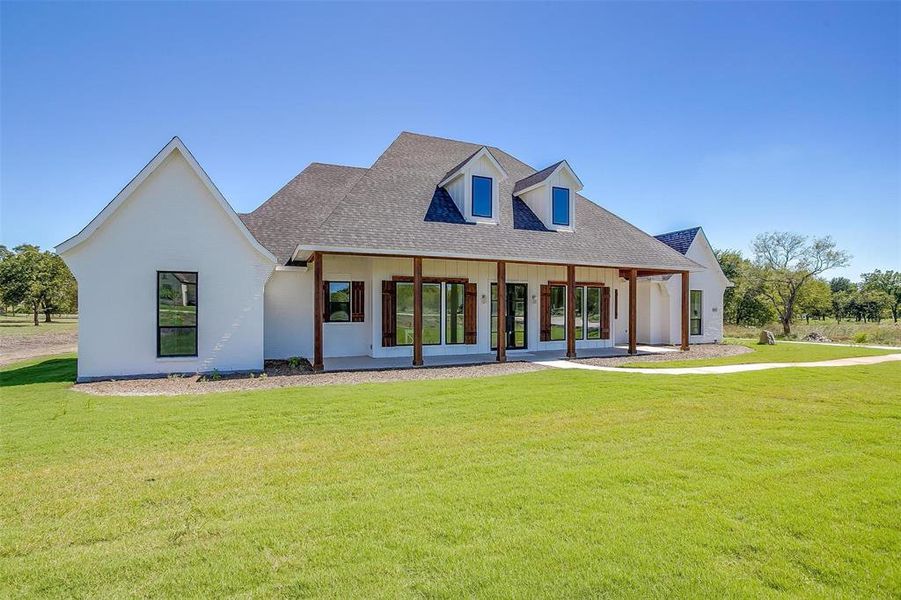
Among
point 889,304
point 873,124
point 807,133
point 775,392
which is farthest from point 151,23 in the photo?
A: point 889,304

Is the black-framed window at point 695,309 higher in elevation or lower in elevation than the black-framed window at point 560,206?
lower

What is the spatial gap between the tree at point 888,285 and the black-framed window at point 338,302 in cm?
7293

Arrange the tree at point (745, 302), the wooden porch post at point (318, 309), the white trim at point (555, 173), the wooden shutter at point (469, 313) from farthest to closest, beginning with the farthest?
the tree at point (745, 302)
the white trim at point (555, 173)
the wooden shutter at point (469, 313)
the wooden porch post at point (318, 309)

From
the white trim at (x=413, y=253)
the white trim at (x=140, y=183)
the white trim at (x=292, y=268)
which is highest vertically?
the white trim at (x=140, y=183)

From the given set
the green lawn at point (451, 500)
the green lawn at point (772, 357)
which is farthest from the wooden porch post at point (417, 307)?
the green lawn at point (772, 357)

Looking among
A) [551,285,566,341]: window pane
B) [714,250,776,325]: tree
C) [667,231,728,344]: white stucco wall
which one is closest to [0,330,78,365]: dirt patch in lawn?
[551,285,566,341]: window pane

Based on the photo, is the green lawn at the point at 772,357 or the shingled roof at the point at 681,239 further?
the shingled roof at the point at 681,239

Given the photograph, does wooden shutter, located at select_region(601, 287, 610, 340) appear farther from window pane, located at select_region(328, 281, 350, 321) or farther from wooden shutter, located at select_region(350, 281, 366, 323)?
window pane, located at select_region(328, 281, 350, 321)

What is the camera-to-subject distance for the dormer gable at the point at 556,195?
17.0 meters

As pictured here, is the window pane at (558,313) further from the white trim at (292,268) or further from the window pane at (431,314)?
the white trim at (292,268)

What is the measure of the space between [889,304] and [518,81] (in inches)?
2870

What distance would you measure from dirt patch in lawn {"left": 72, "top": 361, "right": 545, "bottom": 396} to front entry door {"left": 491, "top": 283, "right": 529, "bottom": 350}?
329 centimetres

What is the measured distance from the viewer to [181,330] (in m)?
12.1

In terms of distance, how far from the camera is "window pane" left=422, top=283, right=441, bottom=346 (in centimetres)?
1548
